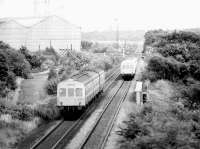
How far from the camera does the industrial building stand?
2356 inches

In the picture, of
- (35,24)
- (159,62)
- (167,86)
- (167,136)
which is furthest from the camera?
(35,24)

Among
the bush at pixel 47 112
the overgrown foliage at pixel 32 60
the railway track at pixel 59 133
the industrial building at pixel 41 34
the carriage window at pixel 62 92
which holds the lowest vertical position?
the railway track at pixel 59 133

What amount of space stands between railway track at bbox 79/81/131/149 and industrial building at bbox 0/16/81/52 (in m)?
30.6

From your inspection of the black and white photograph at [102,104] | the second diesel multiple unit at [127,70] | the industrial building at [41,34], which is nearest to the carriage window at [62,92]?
the black and white photograph at [102,104]

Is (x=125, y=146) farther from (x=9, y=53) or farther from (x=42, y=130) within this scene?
(x=9, y=53)

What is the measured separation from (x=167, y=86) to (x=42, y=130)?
15928mm

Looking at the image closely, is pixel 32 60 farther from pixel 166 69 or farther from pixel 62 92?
pixel 62 92

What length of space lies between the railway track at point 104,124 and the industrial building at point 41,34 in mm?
30641

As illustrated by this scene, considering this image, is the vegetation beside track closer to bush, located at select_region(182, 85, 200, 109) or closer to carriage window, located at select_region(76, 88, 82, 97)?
bush, located at select_region(182, 85, 200, 109)

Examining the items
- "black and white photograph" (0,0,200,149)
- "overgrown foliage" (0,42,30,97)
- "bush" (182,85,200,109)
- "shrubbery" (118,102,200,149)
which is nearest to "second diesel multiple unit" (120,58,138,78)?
"black and white photograph" (0,0,200,149)

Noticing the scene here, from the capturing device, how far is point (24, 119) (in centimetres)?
2030

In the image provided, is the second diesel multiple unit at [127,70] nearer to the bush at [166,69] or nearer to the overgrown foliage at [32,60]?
the bush at [166,69]

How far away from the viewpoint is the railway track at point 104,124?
16562 mm

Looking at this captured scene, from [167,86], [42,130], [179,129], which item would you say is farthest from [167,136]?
[167,86]
